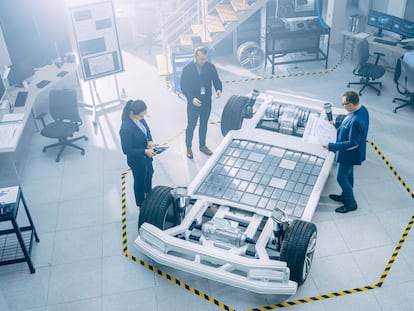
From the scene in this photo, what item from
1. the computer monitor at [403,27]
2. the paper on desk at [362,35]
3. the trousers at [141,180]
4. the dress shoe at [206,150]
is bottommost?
the dress shoe at [206,150]

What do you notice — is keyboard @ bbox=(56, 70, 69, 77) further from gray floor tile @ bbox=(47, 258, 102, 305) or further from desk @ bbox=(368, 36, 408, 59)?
desk @ bbox=(368, 36, 408, 59)

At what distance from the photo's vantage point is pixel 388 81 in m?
9.98

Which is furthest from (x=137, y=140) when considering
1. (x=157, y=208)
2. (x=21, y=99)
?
(x=21, y=99)

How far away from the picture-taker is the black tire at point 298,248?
16.5ft

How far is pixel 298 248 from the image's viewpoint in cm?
502

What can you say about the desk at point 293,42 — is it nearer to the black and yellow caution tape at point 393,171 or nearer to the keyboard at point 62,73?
the black and yellow caution tape at point 393,171

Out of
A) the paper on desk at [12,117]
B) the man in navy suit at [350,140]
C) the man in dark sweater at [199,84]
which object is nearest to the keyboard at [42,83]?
the paper on desk at [12,117]

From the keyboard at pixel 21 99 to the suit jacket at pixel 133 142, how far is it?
10.0 ft

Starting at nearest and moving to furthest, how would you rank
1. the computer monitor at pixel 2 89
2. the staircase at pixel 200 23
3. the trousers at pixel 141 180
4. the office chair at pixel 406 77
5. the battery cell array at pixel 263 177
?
the trousers at pixel 141 180, the battery cell array at pixel 263 177, the computer monitor at pixel 2 89, the office chair at pixel 406 77, the staircase at pixel 200 23

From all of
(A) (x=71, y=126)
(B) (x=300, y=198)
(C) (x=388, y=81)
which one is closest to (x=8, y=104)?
(A) (x=71, y=126)

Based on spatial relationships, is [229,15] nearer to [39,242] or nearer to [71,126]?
[71,126]

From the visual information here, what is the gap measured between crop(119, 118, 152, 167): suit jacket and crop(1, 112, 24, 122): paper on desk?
2.61 metres

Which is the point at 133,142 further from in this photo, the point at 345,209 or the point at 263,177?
the point at 345,209

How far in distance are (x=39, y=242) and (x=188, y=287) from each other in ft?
7.20
